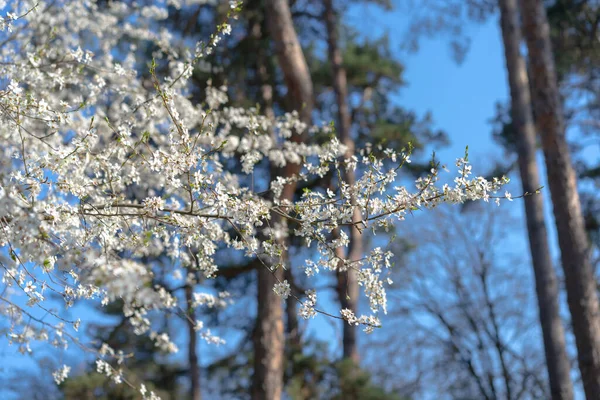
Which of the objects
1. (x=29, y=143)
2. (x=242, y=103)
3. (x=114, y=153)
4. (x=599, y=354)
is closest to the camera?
(x=114, y=153)

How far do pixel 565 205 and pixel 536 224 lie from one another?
0.90 metres

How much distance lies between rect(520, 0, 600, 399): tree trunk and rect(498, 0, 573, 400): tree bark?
0.58 meters

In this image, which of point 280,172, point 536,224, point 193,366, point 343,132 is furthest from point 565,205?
point 193,366

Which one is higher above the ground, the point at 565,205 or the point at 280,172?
the point at 280,172

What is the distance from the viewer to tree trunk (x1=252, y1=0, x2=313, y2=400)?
21.5 ft

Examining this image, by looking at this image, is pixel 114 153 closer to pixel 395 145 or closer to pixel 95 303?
pixel 395 145

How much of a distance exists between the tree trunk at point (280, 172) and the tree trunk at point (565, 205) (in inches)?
88.7

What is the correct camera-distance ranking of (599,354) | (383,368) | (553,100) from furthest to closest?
(383,368) → (553,100) → (599,354)

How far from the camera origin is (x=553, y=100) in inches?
252

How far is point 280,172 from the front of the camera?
6.81m

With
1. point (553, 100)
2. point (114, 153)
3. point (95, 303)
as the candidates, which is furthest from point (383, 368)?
point (114, 153)

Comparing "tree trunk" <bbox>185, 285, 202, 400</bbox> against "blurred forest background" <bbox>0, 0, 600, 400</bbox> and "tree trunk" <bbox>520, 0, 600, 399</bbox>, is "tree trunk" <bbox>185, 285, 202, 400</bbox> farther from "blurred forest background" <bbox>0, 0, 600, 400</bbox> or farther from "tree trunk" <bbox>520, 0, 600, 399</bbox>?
"tree trunk" <bbox>520, 0, 600, 399</bbox>

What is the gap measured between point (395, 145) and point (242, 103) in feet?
7.89

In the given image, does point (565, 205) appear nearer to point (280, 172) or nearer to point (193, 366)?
point (280, 172)
